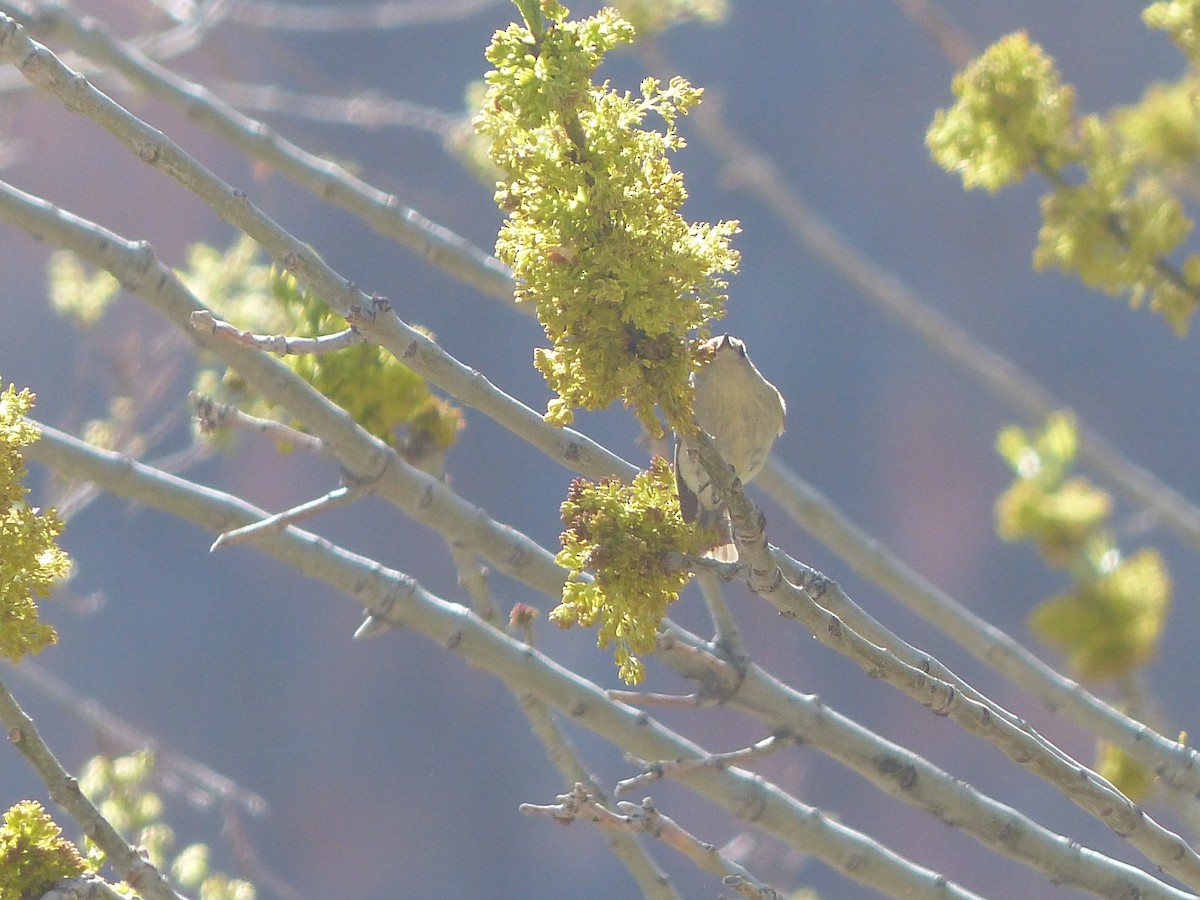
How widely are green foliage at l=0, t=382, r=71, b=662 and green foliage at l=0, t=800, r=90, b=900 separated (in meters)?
0.23

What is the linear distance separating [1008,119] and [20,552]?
1.73 m

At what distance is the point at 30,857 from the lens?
4.98 ft

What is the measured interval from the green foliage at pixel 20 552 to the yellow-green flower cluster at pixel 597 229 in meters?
0.62

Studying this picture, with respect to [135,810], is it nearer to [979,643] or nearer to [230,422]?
[230,422]

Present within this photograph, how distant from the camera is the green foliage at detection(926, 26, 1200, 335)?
6.97 ft

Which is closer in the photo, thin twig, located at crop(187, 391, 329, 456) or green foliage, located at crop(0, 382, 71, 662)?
green foliage, located at crop(0, 382, 71, 662)

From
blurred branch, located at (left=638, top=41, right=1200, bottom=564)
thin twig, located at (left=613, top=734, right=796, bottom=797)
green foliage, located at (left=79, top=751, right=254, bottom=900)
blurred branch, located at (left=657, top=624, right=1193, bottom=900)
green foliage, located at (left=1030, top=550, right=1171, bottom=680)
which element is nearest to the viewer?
thin twig, located at (left=613, top=734, right=796, bottom=797)

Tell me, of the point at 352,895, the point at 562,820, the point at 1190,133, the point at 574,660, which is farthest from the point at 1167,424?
the point at 562,820

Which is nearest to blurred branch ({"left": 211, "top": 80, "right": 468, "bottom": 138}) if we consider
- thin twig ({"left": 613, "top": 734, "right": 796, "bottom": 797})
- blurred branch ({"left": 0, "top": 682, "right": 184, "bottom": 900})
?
thin twig ({"left": 613, "top": 734, "right": 796, "bottom": 797})

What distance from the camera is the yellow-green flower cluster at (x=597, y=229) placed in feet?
4.16

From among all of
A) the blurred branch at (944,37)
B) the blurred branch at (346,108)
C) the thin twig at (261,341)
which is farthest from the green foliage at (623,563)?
the blurred branch at (346,108)

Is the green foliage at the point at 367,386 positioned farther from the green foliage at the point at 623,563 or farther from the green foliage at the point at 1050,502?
the green foliage at the point at 1050,502

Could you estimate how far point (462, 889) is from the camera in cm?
832

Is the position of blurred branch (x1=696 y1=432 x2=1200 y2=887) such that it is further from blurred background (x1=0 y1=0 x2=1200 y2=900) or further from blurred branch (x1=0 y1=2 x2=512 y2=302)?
blurred background (x1=0 y1=0 x2=1200 y2=900)
